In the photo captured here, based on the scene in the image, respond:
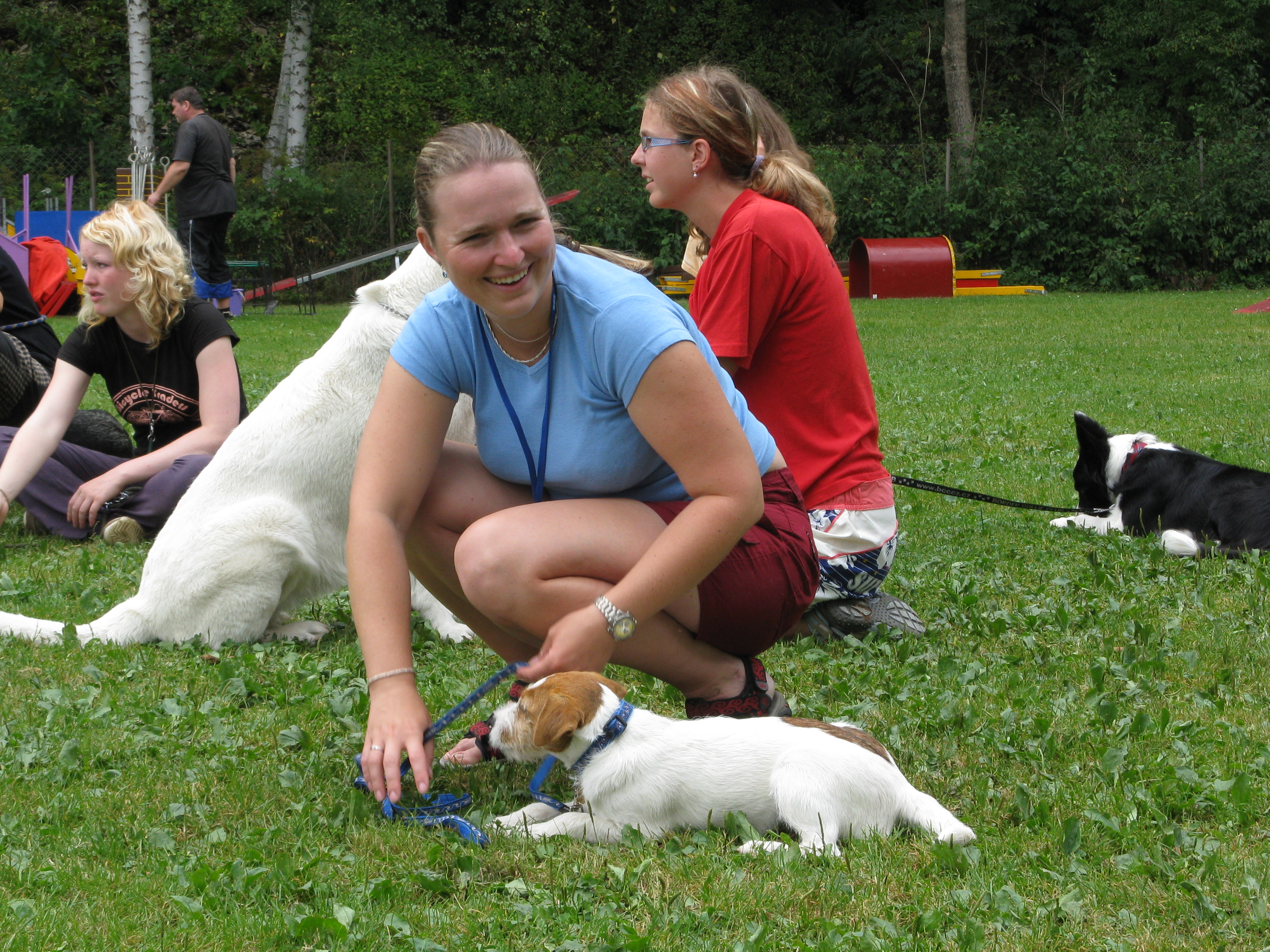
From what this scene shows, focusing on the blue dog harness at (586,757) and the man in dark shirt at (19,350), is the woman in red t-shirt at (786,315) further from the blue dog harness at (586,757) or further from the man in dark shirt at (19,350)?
the man in dark shirt at (19,350)

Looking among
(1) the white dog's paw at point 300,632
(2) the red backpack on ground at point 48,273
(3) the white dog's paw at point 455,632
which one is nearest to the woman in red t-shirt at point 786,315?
(3) the white dog's paw at point 455,632

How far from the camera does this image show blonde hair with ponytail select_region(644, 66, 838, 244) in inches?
142

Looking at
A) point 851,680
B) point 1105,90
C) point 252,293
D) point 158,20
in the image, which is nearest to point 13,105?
point 158,20

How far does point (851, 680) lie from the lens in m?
3.44

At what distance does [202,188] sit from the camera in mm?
14164

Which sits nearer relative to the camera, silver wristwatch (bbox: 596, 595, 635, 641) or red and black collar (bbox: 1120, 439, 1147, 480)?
silver wristwatch (bbox: 596, 595, 635, 641)

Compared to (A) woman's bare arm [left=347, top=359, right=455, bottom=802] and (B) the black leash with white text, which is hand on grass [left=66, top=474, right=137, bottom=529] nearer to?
(A) woman's bare arm [left=347, top=359, right=455, bottom=802]

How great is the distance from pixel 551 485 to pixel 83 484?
11.6ft

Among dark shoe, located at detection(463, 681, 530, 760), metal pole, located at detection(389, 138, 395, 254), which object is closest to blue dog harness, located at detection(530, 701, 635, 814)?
dark shoe, located at detection(463, 681, 530, 760)

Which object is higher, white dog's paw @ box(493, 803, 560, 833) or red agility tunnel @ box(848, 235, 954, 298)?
red agility tunnel @ box(848, 235, 954, 298)

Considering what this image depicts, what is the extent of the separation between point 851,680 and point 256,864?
1.78m

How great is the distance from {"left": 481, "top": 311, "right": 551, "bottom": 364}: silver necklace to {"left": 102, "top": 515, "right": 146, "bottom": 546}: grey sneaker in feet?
11.3

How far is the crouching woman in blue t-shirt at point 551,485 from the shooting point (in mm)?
2477

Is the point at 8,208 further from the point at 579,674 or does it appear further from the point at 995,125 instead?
the point at 579,674
